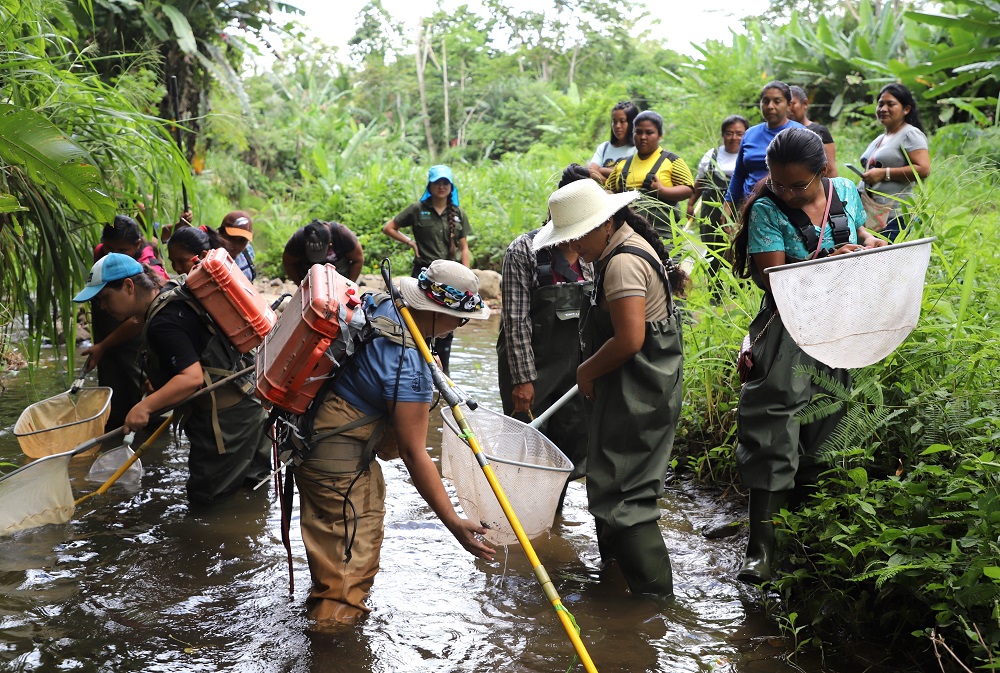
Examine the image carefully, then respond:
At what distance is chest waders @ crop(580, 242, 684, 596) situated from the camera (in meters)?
3.80

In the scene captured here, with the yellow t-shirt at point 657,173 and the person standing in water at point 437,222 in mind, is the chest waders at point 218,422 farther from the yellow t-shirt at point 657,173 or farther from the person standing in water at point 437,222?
the yellow t-shirt at point 657,173

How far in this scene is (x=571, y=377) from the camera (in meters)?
4.88

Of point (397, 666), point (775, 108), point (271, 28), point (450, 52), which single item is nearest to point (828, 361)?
point (397, 666)

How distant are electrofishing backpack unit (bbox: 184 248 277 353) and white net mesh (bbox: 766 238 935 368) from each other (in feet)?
8.61

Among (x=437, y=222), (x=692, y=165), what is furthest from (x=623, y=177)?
(x=692, y=165)

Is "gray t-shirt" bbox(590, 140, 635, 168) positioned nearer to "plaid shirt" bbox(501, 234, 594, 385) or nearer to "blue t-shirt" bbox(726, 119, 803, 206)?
"blue t-shirt" bbox(726, 119, 803, 206)

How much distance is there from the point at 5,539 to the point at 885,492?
4413 millimetres

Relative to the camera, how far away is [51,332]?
5191 millimetres

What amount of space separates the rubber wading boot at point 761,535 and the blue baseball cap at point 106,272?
3.49 m

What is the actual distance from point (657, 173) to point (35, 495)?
17.2 ft

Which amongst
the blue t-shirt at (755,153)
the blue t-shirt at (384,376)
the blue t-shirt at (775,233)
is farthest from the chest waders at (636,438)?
the blue t-shirt at (755,153)

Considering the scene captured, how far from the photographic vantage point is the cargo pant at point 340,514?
11.6ft

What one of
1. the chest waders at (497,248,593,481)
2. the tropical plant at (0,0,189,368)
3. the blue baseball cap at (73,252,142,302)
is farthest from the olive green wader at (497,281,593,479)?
the tropical plant at (0,0,189,368)

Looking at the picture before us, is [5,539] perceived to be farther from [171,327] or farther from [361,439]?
[361,439]
